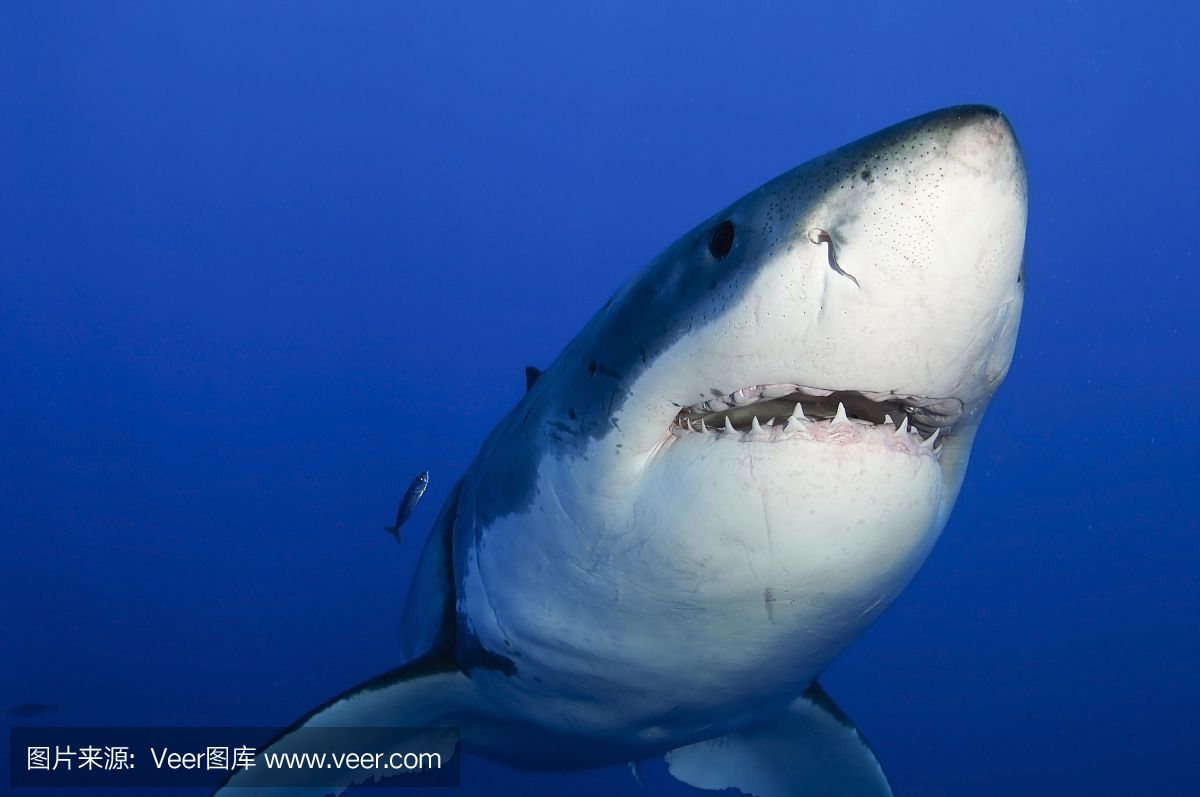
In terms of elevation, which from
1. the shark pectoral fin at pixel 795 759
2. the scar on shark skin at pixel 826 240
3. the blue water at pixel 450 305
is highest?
the blue water at pixel 450 305

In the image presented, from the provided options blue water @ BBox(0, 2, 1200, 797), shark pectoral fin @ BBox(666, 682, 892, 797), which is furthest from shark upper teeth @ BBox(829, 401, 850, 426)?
blue water @ BBox(0, 2, 1200, 797)

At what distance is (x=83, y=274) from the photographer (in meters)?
32.9

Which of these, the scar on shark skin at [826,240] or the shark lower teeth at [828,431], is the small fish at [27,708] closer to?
the shark lower teeth at [828,431]

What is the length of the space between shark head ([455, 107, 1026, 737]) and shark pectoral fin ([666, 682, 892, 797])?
1.46 metres

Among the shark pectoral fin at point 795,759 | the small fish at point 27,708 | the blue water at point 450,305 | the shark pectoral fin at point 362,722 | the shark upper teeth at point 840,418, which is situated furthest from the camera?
the blue water at point 450,305

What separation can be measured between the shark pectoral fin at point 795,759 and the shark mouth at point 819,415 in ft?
7.44

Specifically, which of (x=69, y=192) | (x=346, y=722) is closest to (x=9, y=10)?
(x=69, y=192)

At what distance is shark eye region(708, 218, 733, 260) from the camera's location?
1.51 meters

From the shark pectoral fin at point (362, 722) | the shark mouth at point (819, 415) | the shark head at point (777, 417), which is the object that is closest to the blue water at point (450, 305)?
the shark pectoral fin at point (362, 722)

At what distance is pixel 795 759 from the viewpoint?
3.71 metres

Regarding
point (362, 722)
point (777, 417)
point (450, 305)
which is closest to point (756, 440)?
point (777, 417)

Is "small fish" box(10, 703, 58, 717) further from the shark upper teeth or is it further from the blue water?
the blue water

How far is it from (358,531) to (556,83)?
22882 millimetres

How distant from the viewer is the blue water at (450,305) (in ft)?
97.7
